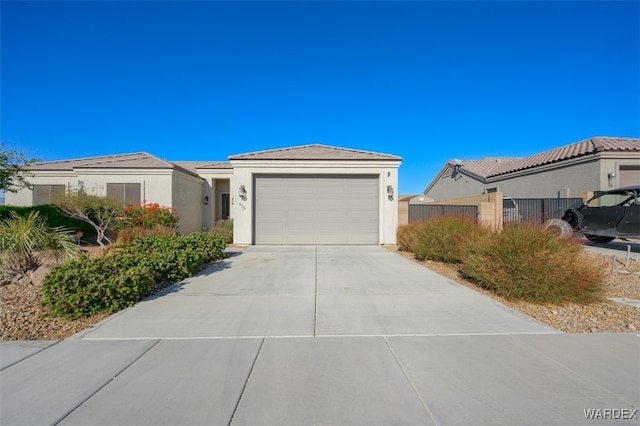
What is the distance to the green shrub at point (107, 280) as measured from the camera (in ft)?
13.9

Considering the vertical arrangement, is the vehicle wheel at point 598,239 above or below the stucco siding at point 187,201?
below

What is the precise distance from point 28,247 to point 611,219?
50.2ft

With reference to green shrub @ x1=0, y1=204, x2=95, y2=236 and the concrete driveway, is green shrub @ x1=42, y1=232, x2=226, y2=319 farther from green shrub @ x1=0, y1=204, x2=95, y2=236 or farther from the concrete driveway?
green shrub @ x1=0, y1=204, x2=95, y2=236

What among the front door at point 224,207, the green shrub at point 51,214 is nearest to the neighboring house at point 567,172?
the front door at point 224,207

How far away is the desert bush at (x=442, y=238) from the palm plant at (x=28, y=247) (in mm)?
8455

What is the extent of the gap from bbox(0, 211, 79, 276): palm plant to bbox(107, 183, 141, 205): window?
322 inches

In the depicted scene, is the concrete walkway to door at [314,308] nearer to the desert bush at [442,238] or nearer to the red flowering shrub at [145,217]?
the desert bush at [442,238]

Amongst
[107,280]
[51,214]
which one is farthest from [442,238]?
[51,214]

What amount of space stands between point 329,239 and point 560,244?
26.3ft

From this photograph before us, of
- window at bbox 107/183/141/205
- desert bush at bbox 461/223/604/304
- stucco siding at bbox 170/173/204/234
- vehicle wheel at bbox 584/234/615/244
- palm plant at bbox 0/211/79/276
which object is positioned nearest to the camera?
desert bush at bbox 461/223/604/304

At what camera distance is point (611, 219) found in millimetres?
9750

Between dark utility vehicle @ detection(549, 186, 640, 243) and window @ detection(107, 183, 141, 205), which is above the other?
window @ detection(107, 183, 141, 205)

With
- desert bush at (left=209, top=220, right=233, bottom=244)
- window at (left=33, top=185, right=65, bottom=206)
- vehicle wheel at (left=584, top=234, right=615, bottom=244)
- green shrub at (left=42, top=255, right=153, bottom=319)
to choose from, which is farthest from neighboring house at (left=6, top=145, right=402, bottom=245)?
green shrub at (left=42, top=255, right=153, bottom=319)

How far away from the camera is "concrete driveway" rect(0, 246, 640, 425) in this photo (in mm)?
2385
